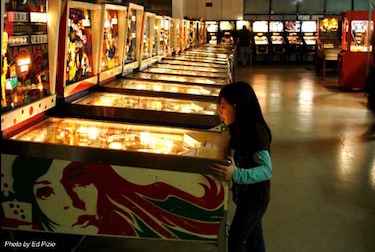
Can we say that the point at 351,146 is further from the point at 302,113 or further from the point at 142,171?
the point at 142,171

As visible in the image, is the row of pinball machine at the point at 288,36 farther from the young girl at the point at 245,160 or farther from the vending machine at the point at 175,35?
the young girl at the point at 245,160

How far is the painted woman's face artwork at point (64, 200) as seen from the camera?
7.44 feet

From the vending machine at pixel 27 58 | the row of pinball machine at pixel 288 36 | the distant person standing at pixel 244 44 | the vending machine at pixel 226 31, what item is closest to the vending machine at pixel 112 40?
the vending machine at pixel 27 58

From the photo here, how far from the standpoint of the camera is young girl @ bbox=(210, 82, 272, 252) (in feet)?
7.60

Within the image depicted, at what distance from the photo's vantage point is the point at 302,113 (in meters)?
8.82

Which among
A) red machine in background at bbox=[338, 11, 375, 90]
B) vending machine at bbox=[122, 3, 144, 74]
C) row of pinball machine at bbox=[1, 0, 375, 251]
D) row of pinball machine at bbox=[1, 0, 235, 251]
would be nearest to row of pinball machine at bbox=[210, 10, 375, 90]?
red machine in background at bbox=[338, 11, 375, 90]

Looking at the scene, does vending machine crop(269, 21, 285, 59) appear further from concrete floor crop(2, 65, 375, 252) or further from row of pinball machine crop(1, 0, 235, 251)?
row of pinball machine crop(1, 0, 235, 251)

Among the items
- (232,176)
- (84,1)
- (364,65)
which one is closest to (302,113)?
(364,65)

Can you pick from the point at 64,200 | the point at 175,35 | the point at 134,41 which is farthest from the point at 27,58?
the point at 175,35

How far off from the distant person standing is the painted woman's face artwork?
16.2m

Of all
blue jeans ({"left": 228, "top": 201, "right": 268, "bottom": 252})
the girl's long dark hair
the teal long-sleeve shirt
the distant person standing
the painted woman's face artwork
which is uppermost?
the distant person standing

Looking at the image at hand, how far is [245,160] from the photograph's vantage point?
2.43 m

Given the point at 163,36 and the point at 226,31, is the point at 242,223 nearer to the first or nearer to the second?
the point at 163,36

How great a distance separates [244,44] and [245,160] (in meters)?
16.2
